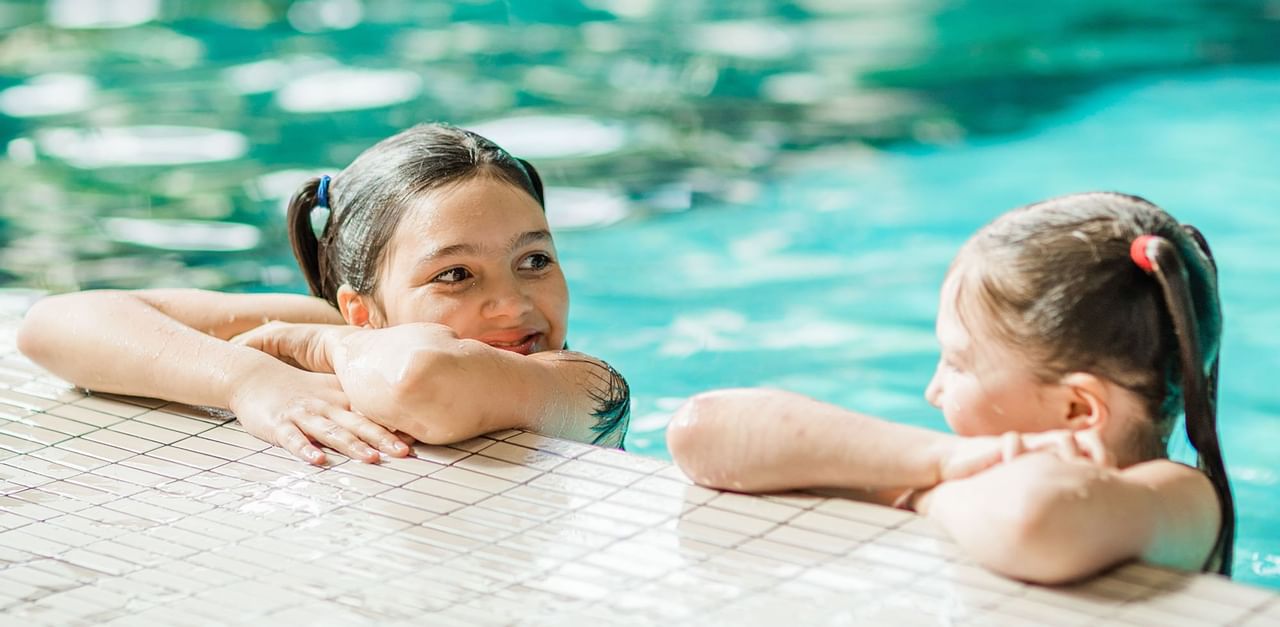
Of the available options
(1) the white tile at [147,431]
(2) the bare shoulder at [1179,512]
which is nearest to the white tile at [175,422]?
(1) the white tile at [147,431]

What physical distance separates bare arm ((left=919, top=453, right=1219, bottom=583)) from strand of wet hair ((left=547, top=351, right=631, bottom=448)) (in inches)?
39.0

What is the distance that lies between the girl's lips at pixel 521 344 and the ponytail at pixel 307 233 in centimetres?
62

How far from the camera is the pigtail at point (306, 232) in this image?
3383 millimetres

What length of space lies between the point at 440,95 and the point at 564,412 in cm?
608

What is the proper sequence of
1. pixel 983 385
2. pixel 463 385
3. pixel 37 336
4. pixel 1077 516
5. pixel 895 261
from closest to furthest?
pixel 1077 516 < pixel 983 385 < pixel 463 385 < pixel 37 336 < pixel 895 261

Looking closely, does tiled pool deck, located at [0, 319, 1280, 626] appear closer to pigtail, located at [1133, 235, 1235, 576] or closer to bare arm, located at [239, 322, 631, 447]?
bare arm, located at [239, 322, 631, 447]

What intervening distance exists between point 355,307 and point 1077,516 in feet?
5.98

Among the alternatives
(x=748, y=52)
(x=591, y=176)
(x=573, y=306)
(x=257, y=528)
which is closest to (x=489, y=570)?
(x=257, y=528)

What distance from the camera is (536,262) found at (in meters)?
3.11

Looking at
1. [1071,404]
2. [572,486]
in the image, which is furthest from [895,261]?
[1071,404]

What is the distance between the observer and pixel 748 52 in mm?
9578

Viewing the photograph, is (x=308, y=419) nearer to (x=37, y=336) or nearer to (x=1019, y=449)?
(x=37, y=336)

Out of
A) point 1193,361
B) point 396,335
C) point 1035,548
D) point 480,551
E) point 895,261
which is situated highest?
point 1193,361

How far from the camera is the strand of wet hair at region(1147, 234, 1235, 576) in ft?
6.57
